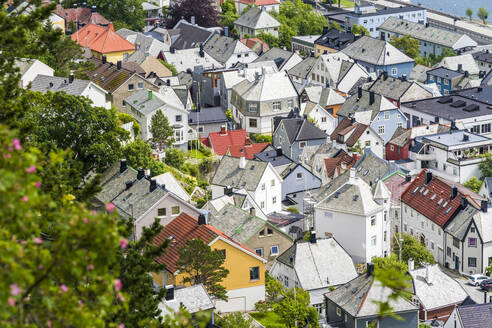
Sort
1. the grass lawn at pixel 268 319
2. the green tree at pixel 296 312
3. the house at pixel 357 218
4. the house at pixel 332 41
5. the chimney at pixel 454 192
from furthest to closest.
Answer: the house at pixel 332 41
the chimney at pixel 454 192
the house at pixel 357 218
the grass lawn at pixel 268 319
the green tree at pixel 296 312

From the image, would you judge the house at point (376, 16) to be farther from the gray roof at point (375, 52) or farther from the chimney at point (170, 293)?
the chimney at point (170, 293)

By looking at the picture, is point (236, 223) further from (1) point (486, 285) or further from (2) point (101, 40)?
(2) point (101, 40)

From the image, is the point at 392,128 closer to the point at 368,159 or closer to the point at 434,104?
the point at 434,104

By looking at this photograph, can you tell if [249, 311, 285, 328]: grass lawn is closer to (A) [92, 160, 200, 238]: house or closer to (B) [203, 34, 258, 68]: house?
(A) [92, 160, 200, 238]: house

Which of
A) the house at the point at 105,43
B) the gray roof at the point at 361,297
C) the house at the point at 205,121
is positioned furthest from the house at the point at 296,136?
the house at the point at 105,43

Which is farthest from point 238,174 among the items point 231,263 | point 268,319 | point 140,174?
point 268,319
